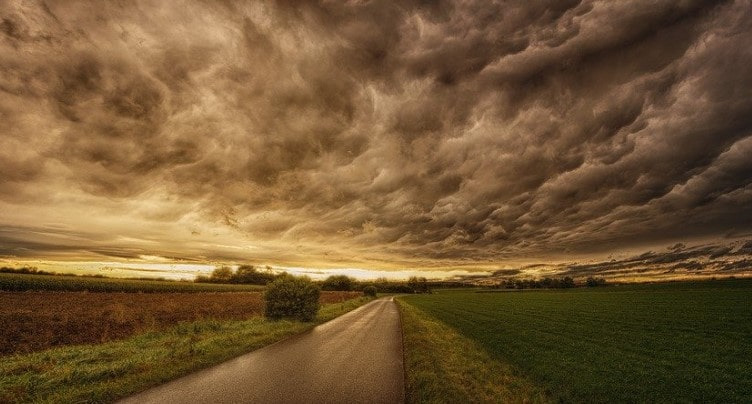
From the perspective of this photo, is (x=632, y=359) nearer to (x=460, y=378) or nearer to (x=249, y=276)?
(x=460, y=378)

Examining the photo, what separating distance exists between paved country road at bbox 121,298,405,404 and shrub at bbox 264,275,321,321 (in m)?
11.0

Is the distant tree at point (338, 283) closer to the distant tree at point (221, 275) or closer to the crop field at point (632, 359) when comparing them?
the distant tree at point (221, 275)

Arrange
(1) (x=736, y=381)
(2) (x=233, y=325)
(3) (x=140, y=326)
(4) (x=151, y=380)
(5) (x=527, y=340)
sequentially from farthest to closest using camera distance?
(2) (x=233, y=325)
(3) (x=140, y=326)
(5) (x=527, y=340)
(1) (x=736, y=381)
(4) (x=151, y=380)

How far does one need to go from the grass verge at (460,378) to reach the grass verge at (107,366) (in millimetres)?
7225

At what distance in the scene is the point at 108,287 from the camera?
5506cm

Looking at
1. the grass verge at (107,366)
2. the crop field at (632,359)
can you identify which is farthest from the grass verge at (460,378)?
the grass verge at (107,366)

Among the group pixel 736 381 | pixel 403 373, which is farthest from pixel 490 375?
pixel 736 381

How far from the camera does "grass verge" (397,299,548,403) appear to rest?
8531mm

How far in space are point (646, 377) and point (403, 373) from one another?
8165 millimetres

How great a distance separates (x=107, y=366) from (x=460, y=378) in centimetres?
1155

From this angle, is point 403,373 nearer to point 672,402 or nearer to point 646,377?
point 672,402

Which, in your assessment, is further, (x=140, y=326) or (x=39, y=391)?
(x=140, y=326)

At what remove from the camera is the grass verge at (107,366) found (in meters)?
8.09

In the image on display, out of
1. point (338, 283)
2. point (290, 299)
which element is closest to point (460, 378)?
point (290, 299)
